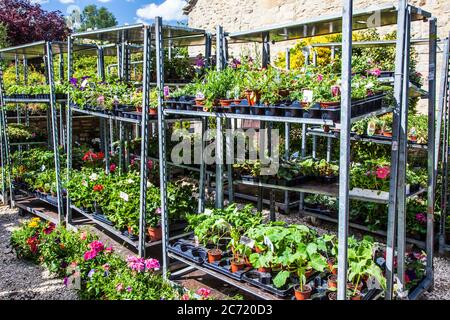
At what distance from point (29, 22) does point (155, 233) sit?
12.2 meters

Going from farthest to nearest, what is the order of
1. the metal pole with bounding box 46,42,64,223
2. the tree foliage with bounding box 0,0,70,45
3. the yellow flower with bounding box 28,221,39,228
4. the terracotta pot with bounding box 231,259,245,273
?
the tree foliage with bounding box 0,0,70,45 < the metal pole with bounding box 46,42,64,223 < the yellow flower with bounding box 28,221,39,228 < the terracotta pot with bounding box 231,259,245,273

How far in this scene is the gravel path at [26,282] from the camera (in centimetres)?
355

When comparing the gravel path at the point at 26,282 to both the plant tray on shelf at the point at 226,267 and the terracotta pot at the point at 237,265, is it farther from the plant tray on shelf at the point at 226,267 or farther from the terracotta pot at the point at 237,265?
the terracotta pot at the point at 237,265

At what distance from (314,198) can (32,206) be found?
12.5 feet

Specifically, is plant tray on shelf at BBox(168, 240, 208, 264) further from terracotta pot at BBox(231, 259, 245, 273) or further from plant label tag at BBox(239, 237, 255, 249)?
plant label tag at BBox(239, 237, 255, 249)

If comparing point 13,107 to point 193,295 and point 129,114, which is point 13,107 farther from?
point 193,295

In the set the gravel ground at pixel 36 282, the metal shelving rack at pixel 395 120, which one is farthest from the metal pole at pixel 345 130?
the gravel ground at pixel 36 282

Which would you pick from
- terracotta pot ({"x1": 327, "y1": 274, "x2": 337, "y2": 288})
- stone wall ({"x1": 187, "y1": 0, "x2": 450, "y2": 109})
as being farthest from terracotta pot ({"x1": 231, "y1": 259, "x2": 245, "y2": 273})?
stone wall ({"x1": 187, "y1": 0, "x2": 450, "y2": 109})

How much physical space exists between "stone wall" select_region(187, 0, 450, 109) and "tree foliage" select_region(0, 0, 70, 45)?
15.0ft

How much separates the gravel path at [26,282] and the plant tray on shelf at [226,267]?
1255 millimetres

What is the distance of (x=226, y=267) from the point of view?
3.06m

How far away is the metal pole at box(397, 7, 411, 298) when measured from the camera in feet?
8.95
